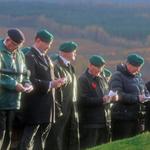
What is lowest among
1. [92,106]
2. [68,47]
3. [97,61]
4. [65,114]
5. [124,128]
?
[124,128]

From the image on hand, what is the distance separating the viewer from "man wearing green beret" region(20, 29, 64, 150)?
30.4 feet

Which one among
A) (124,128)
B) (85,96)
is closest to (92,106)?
(85,96)

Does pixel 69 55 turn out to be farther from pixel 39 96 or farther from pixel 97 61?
pixel 39 96

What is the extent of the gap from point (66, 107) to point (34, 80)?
2.98 feet

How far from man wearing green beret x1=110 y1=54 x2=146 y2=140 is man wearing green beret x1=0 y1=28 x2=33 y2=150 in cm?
197

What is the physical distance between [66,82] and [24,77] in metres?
0.81

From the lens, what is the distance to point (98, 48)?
3416cm

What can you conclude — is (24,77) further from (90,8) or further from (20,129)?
(90,8)

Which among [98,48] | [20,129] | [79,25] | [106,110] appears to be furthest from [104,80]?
[79,25]

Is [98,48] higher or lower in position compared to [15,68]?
higher

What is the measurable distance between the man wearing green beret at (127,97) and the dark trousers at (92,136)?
35 centimetres

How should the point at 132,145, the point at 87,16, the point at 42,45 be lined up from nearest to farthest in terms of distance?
the point at 132,145
the point at 42,45
the point at 87,16

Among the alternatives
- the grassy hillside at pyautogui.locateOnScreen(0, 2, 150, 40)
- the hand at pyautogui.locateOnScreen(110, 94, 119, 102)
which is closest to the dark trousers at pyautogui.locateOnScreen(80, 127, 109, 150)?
the hand at pyautogui.locateOnScreen(110, 94, 119, 102)

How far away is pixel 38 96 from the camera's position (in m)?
9.37
